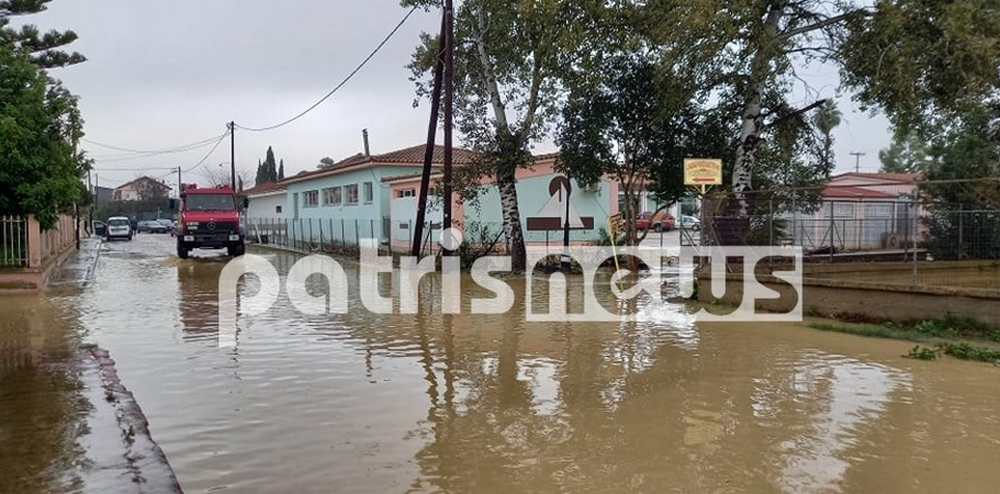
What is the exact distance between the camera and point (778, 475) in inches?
207

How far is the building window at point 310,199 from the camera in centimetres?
4363

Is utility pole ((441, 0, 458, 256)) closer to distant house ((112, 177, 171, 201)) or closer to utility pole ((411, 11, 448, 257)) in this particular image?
utility pole ((411, 11, 448, 257))

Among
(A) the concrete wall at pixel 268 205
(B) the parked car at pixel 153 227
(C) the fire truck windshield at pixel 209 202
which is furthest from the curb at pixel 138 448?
(B) the parked car at pixel 153 227

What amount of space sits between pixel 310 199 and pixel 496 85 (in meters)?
24.6

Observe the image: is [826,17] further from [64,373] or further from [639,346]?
[64,373]

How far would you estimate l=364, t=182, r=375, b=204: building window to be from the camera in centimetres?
3535

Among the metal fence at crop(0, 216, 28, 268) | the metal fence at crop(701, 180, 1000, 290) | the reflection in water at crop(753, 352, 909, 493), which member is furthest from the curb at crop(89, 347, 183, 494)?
the metal fence at crop(0, 216, 28, 268)

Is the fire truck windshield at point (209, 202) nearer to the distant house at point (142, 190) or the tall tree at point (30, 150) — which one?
the tall tree at point (30, 150)

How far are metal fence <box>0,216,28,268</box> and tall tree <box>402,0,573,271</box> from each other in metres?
11.3

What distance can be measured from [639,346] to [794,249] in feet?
23.9

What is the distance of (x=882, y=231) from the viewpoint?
60.8 feet

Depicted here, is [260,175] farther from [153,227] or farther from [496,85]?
[496,85]

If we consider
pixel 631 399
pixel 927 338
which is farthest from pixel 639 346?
pixel 927 338

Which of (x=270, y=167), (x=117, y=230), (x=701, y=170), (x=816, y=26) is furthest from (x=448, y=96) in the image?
(x=270, y=167)
